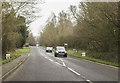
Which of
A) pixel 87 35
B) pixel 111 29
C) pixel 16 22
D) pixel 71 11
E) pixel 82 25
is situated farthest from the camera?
pixel 71 11

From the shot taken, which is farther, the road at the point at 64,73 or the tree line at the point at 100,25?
the tree line at the point at 100,25

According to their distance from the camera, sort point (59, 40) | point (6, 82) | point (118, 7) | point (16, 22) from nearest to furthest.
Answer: point (6, 82) → point (118, 7) → point (16, 22) → point (59, 40)

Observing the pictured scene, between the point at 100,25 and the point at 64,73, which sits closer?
the point at 64,73

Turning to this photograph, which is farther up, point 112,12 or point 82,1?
point 82,1

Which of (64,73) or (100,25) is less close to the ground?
(100,25)

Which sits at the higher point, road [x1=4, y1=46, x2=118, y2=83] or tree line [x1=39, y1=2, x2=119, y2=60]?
tree line [x1=39, y1=2, x2=119, y2=60]

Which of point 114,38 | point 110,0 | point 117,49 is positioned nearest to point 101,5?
point 110,0

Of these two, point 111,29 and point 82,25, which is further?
point 82,25

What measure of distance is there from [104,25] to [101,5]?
261cm

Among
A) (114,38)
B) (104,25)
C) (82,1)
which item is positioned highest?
(82,1)

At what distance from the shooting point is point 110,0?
63.6ft

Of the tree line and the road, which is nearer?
the road

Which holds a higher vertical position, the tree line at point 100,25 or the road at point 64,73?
the tree line at point 100,25

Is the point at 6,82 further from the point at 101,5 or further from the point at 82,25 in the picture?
the point at 82,25
